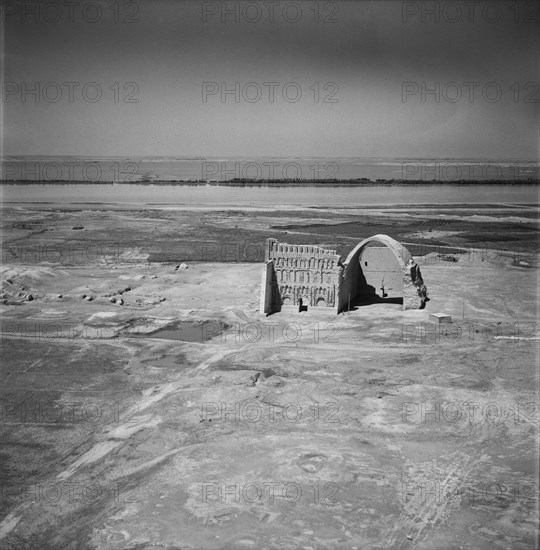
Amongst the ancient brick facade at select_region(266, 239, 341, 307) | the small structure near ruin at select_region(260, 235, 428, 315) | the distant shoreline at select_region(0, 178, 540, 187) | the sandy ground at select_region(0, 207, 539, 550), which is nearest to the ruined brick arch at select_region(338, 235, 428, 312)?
the small structure near ruin at select_region(260, 235, 428, 315)

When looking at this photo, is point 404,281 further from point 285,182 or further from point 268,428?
point 285,182

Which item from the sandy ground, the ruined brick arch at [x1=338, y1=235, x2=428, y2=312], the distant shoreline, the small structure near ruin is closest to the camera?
the sandy ground

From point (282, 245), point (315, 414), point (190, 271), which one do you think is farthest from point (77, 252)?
point (315, 414)

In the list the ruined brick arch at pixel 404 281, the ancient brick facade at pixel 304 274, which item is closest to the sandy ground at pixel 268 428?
the ruined brick arch at pixel 404 281

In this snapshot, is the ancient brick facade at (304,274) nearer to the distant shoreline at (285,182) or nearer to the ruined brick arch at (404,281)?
the ruined brick arch at (404,281)

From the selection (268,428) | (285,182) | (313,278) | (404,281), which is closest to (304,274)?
(313,278)

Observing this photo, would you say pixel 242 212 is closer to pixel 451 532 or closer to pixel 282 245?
pixel 282 245

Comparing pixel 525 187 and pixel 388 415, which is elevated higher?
pixel 525 187

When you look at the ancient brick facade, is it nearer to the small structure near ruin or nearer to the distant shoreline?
the small structure near ruin
